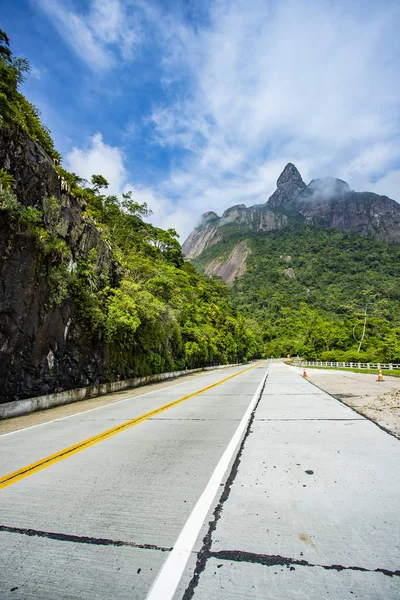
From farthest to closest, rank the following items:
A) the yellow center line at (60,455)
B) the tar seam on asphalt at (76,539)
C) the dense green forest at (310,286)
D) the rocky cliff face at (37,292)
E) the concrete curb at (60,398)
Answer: the dense green forest at (310,286), the rocky cliff face at (37,292), the concrete curb at (60,398), the yellow center line at (60,455), the tar seam on asphalt at (76,539)

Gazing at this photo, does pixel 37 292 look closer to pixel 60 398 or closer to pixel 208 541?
pixel 60 398

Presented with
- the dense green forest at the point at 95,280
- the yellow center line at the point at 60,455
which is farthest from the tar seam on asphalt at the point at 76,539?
the dense green forest at the point at 95,280

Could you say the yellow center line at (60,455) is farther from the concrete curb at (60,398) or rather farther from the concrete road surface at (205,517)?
the concrete curb at (60,398)

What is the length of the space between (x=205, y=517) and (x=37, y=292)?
1213 centimetres

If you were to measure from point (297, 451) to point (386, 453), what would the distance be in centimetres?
130

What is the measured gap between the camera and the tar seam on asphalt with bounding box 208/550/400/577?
2.31 m

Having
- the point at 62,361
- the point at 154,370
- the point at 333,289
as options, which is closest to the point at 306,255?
→ the point at 333,289

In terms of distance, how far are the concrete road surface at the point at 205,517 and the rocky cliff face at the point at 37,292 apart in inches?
253

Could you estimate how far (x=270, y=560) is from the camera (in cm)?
245

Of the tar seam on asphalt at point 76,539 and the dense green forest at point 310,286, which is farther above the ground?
the dense green forest at point 310,286

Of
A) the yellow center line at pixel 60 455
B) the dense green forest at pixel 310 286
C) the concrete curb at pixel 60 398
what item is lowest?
the concrete curb at pixel 60 398

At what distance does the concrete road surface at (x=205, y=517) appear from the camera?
2.23m

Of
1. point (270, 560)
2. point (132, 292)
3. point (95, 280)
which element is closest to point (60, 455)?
point (270, 560)

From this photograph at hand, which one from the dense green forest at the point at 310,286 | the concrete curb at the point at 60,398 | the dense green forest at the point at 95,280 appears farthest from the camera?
the dense green forest at the point at 310,286
